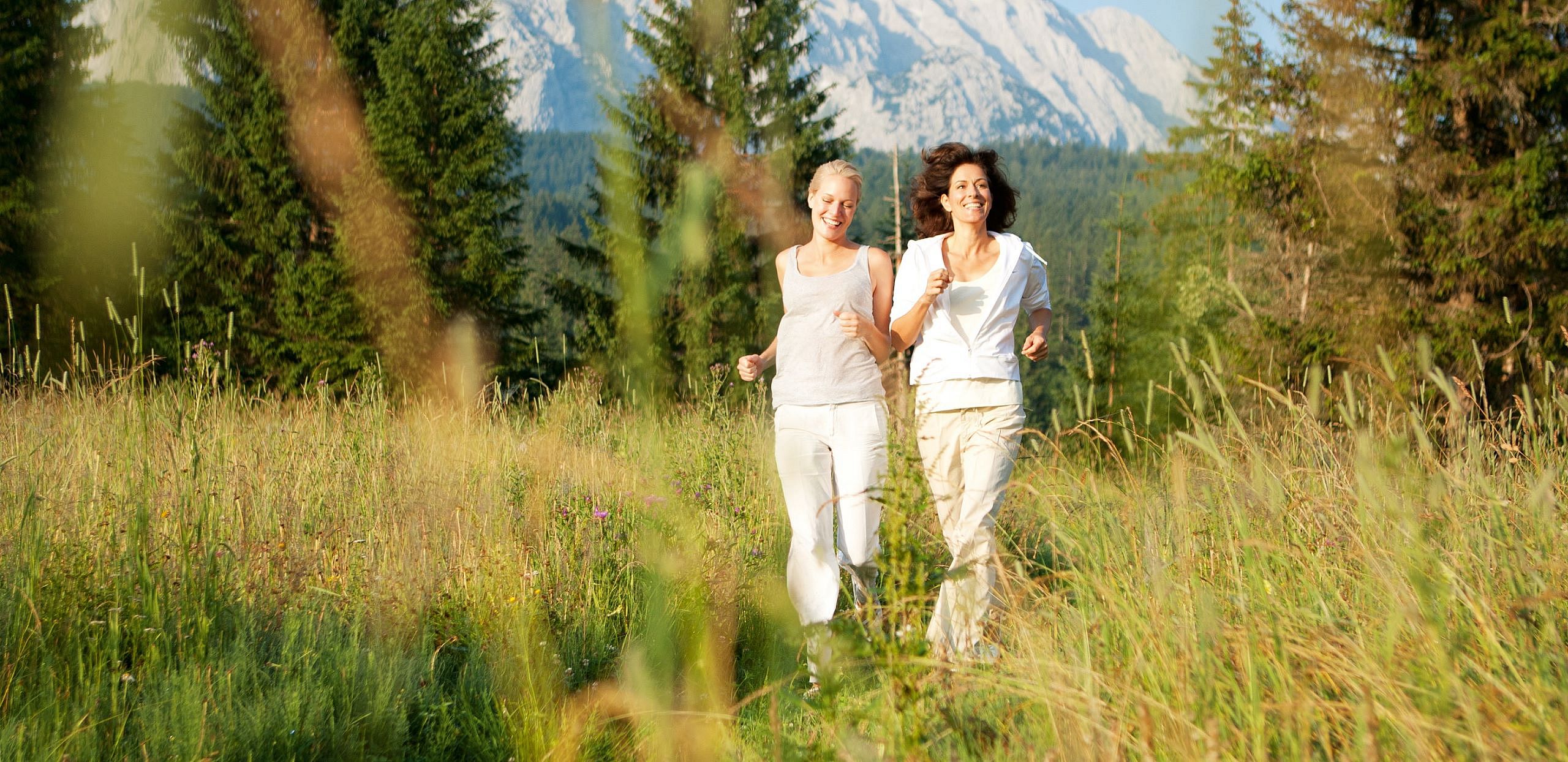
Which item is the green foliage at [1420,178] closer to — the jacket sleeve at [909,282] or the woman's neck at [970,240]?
the woman's neck at [970,240]

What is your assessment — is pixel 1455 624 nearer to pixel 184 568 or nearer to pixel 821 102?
pixel 184 568

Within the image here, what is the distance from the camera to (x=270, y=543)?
371 centimetres

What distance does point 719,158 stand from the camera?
59.5ft

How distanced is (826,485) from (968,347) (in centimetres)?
73

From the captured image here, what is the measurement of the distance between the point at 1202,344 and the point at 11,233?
21.5 meters

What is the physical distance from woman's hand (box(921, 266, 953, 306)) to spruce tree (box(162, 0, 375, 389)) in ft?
46.0

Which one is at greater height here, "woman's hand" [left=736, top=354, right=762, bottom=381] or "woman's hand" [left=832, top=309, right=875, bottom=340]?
"woman's hand" [left=832, top=309, right=875, bottom=340]

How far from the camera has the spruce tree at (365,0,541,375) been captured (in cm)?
1570

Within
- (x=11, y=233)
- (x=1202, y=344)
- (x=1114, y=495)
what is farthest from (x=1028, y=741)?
(x=1202, y=344)

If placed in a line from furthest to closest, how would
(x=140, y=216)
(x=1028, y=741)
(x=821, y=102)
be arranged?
(x=821, y=102), (x=140, y=216), (x=1028, y=741)

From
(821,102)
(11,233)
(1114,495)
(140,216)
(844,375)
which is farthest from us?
(821,102)

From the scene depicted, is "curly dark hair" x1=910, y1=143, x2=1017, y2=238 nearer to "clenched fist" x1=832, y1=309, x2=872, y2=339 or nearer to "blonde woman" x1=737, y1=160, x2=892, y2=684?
"blonde woman" x1=737, y1=160, x2=892, y2=684

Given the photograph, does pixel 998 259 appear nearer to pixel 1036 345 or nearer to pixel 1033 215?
pixel 1036 345

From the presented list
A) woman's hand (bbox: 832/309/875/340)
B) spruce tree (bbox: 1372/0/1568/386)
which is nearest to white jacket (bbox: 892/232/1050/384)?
woman's hand (bbox: 832/309/875/340)
